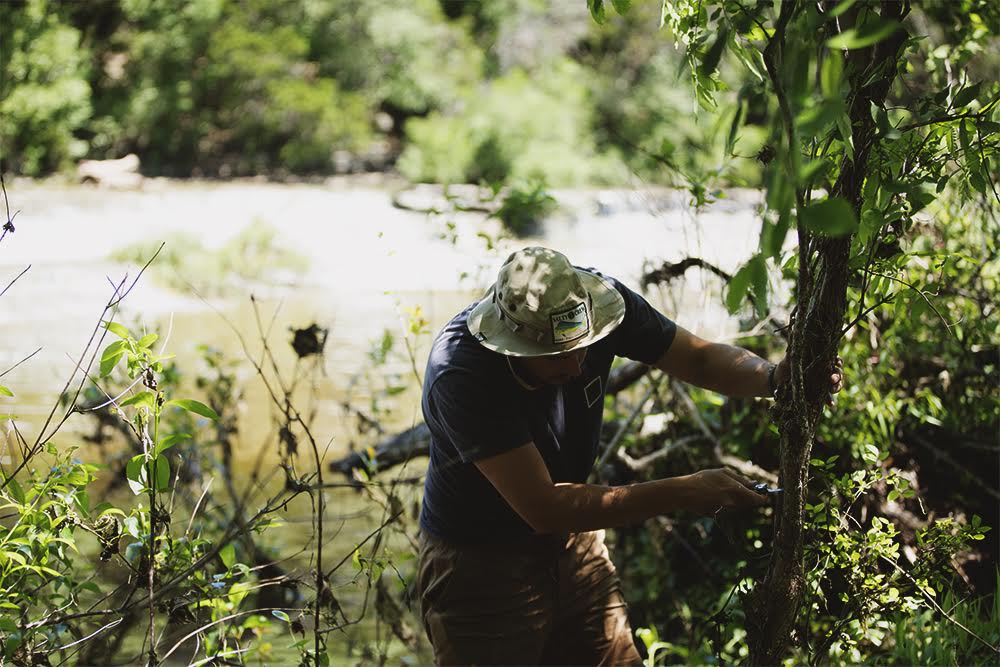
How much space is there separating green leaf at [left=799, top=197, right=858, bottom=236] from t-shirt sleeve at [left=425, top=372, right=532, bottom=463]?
1.17m

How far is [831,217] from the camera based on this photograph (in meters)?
1.31

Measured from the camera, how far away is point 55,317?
1173cm

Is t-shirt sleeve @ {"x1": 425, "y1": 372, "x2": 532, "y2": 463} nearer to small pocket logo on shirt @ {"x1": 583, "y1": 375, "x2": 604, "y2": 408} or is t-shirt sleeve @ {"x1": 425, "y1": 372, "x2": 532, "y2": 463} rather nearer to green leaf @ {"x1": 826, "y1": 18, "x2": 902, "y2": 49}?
small pocket logo on shirt @ {"x1": 583, "y1": 375, "x2": 604, "y2": 408}

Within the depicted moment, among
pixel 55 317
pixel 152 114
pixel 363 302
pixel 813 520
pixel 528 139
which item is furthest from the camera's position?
pixel 152 114

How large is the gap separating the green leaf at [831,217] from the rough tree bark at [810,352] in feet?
1.69

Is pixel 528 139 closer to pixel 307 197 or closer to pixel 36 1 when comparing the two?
pixel 307 197

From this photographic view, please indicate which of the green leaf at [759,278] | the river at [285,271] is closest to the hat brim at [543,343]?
the green leaf at [759,278]

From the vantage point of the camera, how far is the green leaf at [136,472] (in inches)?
88.5

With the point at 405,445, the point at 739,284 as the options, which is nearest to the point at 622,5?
the point at 739,284

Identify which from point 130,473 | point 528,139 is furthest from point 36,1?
point 130,473

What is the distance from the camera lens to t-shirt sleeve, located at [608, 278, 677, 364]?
271 centimetres

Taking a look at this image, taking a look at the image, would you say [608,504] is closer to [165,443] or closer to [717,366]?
[717,366]

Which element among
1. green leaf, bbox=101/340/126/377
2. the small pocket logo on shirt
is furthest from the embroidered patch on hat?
green leaf, bbox=101/340/126/377

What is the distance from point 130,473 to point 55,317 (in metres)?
10.5
